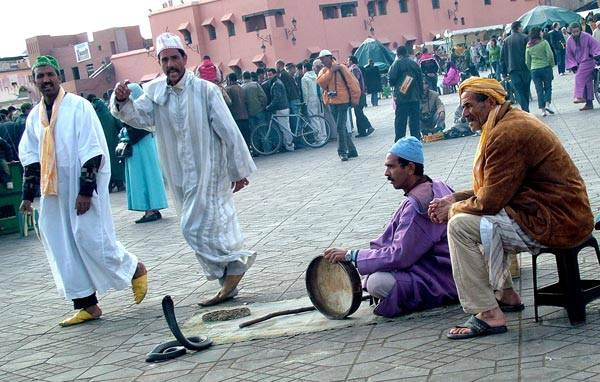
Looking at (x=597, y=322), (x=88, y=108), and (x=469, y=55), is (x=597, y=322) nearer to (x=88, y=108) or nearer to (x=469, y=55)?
(x=88, y=108)

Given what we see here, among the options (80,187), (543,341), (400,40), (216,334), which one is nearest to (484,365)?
(543,341)

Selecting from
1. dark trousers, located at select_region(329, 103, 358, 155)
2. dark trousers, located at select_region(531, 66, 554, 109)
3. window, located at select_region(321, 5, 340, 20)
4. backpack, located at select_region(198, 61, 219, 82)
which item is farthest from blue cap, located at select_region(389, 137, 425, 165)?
window, located at select_region(321, 5, 340, 20)

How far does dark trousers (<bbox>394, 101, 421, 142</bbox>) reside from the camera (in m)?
16.5

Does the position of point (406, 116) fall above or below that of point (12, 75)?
below

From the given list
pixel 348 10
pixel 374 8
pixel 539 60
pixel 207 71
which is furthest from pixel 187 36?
pixel 539 60

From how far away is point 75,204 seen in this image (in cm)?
723

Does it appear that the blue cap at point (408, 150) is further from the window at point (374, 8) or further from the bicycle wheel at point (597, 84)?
the window at point (374, 8)

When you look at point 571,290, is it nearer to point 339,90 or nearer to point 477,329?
point 477,329

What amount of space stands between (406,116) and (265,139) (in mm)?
4156

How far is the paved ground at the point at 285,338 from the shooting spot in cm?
491

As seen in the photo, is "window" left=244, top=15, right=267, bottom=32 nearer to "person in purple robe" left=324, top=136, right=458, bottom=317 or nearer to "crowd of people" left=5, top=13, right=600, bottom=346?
"crowd of people" left=5, top=13, right=600, bottom=346

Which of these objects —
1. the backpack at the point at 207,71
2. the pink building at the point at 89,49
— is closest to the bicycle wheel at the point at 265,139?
the backpack at the point at 207,71

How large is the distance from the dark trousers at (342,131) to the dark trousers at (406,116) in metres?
0.78

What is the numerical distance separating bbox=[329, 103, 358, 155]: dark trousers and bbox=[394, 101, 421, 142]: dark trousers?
2.57 feet
